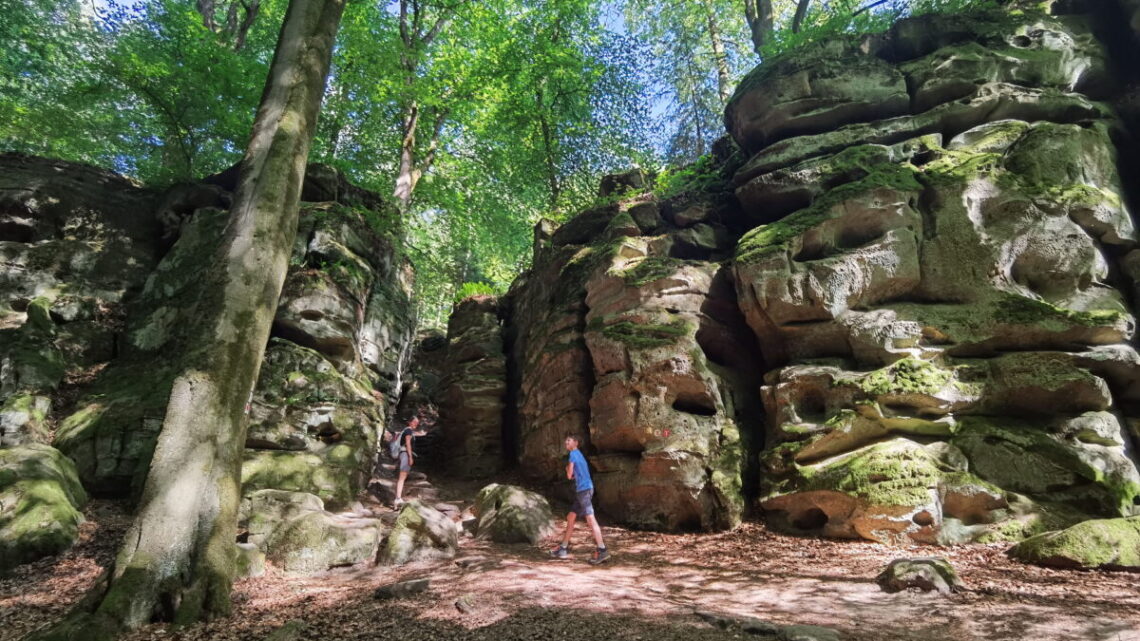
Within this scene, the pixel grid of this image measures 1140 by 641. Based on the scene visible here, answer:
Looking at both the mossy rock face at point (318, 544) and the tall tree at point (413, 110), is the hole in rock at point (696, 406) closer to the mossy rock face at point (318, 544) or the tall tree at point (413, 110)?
the mossy rock face at point (318, 544)

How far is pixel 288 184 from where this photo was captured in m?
6.56

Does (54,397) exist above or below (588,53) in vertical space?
below

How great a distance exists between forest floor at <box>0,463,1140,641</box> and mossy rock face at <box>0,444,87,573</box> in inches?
9.0

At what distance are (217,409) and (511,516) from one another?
5.26 metres

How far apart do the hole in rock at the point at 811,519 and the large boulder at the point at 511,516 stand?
433cm

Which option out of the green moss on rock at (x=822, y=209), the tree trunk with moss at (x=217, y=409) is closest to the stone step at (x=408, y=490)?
the tree trunk with moss at (x=217, y=409)

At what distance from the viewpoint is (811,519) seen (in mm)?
9000

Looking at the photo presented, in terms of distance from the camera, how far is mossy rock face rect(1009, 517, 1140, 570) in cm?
593

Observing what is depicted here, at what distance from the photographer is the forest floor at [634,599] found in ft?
14.8

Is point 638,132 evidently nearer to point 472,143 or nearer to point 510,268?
point 472,143

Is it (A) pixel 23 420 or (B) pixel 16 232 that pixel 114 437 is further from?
(B) pixel 16 232

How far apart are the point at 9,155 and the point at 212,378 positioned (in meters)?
12.9

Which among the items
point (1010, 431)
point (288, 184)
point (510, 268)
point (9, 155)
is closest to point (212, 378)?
point (288, 184)

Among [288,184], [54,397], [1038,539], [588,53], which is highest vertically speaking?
[588,53]
